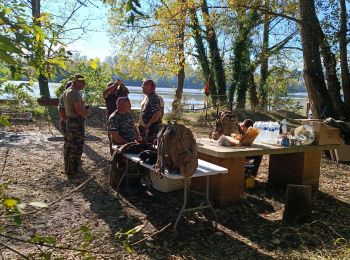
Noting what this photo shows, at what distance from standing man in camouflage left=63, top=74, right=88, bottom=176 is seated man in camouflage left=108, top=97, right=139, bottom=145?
0.76 metres

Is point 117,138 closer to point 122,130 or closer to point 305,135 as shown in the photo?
point 122,130

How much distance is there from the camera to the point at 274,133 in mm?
6316

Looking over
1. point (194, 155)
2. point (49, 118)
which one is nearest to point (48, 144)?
point (49, 118)

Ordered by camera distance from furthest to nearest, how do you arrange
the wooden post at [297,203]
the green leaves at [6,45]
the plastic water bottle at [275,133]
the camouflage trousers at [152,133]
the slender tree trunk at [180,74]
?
the slender tree trunk at [180,74]
the camouflage trousers at [152,133]
the plastic water bottle at [275,133]
the wooden post at [297,203]
the green leaves at [6,45]

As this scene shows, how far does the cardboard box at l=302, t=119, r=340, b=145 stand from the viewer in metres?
6.25

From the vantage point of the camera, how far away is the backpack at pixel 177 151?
15.0 ft

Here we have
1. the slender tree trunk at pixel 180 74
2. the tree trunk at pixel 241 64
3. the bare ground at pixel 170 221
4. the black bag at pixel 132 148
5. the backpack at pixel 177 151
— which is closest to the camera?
the bare ground at pixel 170 221

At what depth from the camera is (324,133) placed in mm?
6293

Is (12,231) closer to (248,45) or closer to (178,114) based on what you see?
(178,114)

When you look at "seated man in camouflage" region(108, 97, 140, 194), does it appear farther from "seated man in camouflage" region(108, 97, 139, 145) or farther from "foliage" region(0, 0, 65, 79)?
"foliage" region(0, 0, 65, 79)

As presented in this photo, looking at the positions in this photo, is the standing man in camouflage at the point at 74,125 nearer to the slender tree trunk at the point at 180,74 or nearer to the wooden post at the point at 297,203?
the wooden post at the point at 297,203

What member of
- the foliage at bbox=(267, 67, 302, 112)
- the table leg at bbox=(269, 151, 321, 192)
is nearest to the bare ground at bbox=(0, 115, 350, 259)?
the table leg at bbox=(269, 151, 321, 192)

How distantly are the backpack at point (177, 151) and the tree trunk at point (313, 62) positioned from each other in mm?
6175

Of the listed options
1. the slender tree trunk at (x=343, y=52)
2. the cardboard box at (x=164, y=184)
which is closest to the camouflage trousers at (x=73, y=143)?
the cardboard box at (x=164, y=184)
